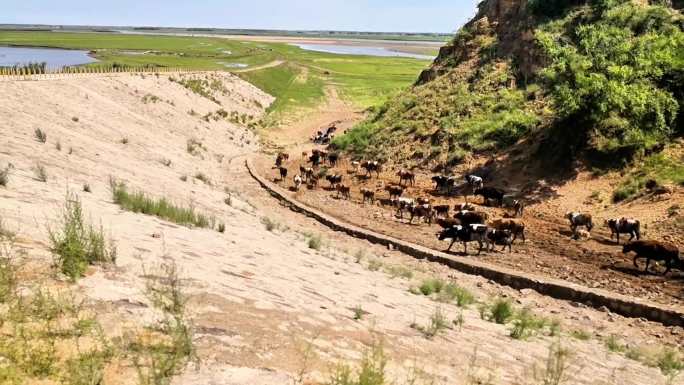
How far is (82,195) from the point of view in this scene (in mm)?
15594

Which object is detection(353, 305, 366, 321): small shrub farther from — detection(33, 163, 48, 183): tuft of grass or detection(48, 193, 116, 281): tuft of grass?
detection(33, 163, 48, 183): tuft of grass

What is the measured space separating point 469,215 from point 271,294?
16926 millimetres

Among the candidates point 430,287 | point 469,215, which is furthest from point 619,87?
point 430,287

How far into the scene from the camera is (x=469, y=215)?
25531 millimetres

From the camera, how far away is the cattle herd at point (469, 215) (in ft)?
67.4

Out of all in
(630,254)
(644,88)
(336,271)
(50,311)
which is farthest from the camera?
(644,88)

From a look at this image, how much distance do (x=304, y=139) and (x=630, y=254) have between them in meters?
40.4

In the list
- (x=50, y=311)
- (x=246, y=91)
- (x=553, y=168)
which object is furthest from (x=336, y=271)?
(x=246, y=91)

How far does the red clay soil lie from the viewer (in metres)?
18.9

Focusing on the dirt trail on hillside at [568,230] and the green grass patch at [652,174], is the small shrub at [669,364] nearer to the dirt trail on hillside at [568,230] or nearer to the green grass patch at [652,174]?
the dirt trail on hillside at [568,230]

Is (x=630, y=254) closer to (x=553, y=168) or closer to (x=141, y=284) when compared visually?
(x=553, y=168)

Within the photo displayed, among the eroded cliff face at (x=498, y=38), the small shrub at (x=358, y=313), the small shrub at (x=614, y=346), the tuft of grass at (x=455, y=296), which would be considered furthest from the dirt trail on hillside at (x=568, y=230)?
the eroded cliff face at (x=498, y=38)

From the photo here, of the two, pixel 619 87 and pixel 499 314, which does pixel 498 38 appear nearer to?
pixel 619 87

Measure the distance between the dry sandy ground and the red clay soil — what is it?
210 centimetres
